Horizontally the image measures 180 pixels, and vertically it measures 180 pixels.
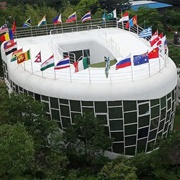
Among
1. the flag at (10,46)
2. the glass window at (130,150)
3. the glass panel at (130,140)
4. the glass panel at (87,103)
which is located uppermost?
the flag at (10,46)

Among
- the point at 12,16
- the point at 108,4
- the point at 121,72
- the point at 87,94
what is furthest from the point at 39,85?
the point at 108,4

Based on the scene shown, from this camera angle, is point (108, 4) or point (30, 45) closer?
point (30, 45)

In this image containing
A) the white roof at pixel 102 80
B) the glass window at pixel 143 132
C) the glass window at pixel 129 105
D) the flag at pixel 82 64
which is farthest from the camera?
the glass window at pixel 143 132

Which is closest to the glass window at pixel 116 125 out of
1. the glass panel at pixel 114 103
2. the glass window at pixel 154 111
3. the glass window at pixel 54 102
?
the glass panel at pixel 114 103

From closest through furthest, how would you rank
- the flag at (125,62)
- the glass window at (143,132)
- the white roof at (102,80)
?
the flag at (125,62), the white roof at (102,80), the glass window at (143,132)

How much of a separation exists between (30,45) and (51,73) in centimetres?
872

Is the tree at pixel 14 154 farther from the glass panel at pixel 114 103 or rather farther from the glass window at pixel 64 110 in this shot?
the glass panel at pixel 114 103

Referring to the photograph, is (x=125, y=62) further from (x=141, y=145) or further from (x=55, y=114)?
(x=141, y=145)

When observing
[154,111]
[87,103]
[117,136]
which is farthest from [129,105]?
[87,103]

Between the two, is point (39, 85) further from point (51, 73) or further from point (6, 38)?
point (6, 38)

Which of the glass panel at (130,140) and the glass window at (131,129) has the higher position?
the glass window at (131,129)

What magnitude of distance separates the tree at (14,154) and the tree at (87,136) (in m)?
4.96

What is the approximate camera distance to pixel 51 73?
1085 inches

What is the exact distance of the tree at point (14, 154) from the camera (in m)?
18.5
